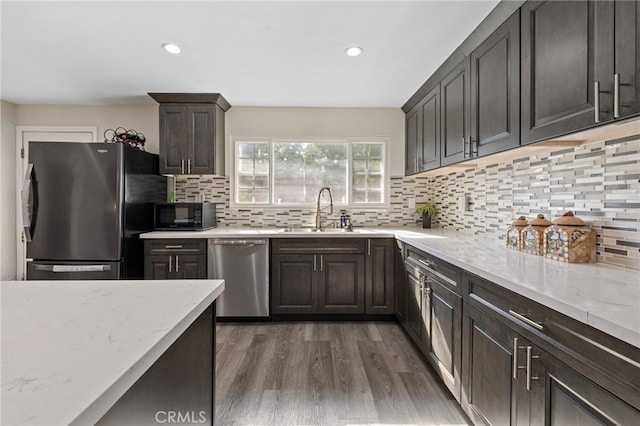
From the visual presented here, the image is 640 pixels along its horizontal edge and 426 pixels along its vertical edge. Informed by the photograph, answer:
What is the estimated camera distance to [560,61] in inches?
54.3

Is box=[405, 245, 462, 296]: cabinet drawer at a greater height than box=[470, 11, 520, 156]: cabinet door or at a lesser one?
lesser

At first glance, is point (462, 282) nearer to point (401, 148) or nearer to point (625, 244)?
point (625, 244)

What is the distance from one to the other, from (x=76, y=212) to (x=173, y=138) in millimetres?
1140

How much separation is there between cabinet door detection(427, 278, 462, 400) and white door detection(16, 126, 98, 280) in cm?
407

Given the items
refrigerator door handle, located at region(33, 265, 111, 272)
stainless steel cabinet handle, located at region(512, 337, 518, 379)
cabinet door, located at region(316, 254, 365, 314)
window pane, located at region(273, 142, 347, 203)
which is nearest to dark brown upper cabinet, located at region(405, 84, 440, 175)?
window pane, located at region(273, 142, 347, 203)

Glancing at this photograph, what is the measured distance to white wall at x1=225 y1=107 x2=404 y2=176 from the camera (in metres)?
3.71

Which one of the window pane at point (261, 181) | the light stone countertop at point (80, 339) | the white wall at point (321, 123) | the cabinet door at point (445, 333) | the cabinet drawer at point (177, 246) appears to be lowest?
the cabinet door at point (445, 333)

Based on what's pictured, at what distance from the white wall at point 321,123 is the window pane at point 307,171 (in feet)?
0.50

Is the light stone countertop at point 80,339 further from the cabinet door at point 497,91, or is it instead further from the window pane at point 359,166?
the window pane at point 359,166

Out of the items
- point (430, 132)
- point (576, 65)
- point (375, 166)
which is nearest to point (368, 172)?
point (375, 166)

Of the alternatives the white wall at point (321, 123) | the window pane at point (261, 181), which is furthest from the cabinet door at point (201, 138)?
the window pane at point (261, 181)

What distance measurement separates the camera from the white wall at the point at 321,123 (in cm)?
371

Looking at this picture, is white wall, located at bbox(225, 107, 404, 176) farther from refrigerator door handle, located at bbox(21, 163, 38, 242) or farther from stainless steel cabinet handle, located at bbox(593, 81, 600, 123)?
stainless steel cabinet handle, located at bbox(593, 81, 600, 123)

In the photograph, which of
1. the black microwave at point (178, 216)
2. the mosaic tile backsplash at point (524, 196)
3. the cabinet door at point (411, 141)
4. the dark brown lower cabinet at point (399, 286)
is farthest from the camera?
the cabinet door at point (411, 141)
